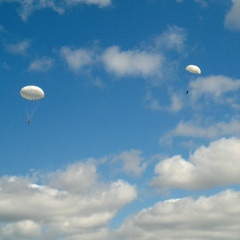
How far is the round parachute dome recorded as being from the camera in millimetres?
189125

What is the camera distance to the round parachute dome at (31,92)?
18912cm

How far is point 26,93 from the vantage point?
190000 mm

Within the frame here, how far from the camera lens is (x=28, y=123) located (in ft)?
656

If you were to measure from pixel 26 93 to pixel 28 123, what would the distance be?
14.7 metres

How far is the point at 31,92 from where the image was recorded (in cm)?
18950
